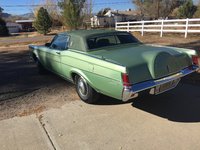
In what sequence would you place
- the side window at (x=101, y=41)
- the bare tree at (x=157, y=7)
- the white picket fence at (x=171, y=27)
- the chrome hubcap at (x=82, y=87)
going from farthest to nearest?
the bare tree at (x=157, y=7) < the white picket fence at (x=171, y=27) < the side window at (x=101, y=41) < the chrome hubcap at (x=82, y=87)

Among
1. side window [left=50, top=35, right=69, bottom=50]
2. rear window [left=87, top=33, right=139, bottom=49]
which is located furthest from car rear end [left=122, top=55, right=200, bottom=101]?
side window [left=50, top=35, right=69, bottom=50]

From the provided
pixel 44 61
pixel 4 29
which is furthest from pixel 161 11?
pixel 44 61

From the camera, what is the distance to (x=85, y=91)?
511 centimetres

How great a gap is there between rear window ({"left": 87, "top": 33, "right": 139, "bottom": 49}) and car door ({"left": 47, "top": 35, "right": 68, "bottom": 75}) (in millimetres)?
749

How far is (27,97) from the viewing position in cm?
→ 587

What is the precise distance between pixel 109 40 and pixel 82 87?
127cm

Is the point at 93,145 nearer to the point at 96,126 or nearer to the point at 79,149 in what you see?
the point at 79,149

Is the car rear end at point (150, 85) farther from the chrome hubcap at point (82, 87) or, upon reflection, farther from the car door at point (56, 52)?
the car door at point (56, 52)

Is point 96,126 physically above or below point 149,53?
below

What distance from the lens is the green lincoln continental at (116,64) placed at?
4.06 metres

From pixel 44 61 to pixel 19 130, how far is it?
316 centimetres

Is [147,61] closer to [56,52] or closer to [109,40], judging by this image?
[109,40]

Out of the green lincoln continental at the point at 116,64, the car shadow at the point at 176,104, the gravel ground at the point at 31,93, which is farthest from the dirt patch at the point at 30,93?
the car shadow at the point at 176,104

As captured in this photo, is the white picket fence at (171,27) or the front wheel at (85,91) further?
the white picket fence at (171,27)
